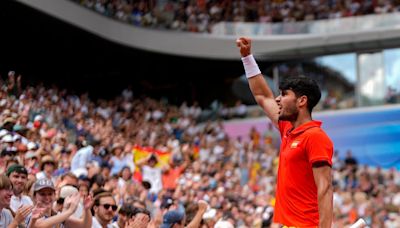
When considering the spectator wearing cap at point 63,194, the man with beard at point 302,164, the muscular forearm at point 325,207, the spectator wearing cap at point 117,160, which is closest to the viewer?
the muscular forearm at point 325,207

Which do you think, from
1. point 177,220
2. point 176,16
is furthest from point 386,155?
point 177,220

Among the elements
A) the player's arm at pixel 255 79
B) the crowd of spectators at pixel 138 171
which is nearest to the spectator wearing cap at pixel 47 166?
the crowd of spectators at pixel 138 171

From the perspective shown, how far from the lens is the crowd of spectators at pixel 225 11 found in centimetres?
2702

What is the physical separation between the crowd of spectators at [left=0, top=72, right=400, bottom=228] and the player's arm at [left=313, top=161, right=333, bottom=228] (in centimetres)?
215

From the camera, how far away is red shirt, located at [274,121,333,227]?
18.2 feet

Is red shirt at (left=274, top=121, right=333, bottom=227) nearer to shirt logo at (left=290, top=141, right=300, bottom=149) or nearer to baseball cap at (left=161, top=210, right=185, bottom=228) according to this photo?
shirt logo at (left=290, top=141, right=300, bottom=149)

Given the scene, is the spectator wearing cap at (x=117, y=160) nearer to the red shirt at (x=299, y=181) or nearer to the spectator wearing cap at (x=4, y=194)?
the spectator wearing cap at (x=4, y=194)

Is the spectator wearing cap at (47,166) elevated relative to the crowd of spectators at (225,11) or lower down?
Result: lower down

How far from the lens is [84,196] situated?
7.25 m

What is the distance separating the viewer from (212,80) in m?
30.0

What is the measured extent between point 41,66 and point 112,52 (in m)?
2.60

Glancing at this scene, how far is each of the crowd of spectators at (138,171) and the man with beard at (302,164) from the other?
73.4 inches

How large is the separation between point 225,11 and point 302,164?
918 inches

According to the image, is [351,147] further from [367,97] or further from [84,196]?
[84,196]
